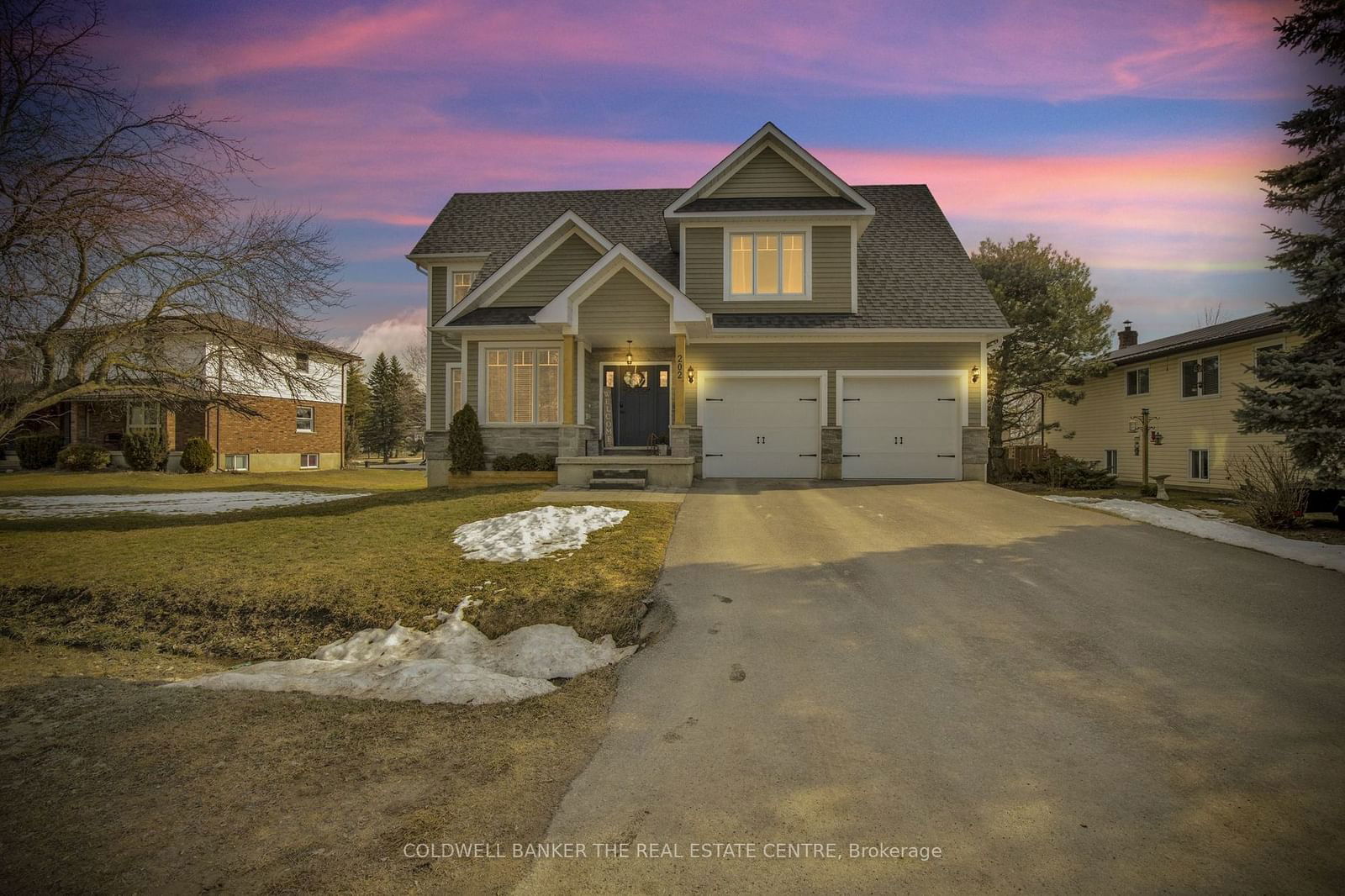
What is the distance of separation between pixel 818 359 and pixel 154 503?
16135 mm

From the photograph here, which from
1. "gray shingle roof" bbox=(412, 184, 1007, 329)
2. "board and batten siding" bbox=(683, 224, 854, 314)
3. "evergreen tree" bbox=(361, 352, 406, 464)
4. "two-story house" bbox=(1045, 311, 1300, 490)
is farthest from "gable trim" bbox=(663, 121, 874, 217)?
"evergreen tree" bbox=(361, 352, 406, 464)

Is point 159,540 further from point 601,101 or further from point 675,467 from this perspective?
point 601,101

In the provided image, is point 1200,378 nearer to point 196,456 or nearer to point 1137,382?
point 1137,382

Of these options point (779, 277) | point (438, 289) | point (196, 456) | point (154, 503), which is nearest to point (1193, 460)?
point (779, 277)

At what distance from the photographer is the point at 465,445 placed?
15.6 metres

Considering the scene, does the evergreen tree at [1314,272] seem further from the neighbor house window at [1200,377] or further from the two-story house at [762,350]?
the neighbor house window at [1200,377]

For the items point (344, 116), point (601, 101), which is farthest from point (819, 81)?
point (344, 116)

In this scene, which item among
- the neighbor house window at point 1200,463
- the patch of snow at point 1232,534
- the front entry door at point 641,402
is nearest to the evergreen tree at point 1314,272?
the patch of snow at point 1232,534

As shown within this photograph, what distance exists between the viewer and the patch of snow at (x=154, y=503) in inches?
543

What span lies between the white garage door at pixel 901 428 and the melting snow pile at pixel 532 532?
741 centimetres

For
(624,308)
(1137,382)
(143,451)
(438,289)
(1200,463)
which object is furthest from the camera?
(143,451)

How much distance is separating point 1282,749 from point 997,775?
6.22ft

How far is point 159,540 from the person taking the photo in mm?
9875

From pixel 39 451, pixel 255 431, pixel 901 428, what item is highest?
pixel 255 431
